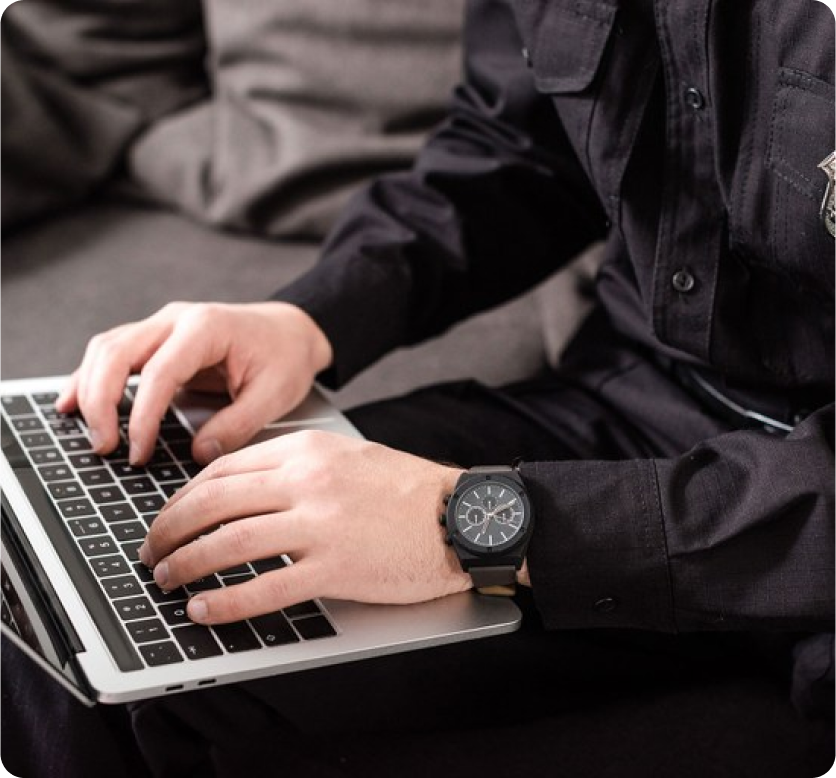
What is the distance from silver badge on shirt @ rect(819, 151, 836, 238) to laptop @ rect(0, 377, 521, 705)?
35 cm

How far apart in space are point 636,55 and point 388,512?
439mm

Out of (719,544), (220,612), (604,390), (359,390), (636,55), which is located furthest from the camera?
(359,390)

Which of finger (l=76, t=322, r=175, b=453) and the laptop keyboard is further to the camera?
finger (l=76, t=322, r=175, b=453)

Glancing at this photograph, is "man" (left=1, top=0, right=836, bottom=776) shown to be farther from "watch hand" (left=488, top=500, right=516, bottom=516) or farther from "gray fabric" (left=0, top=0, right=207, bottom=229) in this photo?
"gray fabric" (left=0, top=0, right=207, bottom=229)

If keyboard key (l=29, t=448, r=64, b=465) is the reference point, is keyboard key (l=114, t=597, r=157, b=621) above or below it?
above

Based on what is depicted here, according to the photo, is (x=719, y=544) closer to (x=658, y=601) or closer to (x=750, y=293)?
(x=658, y=601)

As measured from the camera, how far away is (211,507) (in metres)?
0.88

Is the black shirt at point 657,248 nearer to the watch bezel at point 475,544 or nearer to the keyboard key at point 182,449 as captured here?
the watch bezel at point 475,544

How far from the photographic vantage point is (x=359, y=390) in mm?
1400

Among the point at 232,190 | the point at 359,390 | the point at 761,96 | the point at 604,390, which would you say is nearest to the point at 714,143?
the point at 761,96

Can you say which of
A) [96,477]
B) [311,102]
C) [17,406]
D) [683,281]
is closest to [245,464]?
[96,477]

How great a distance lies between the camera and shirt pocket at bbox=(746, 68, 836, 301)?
3.17 ft

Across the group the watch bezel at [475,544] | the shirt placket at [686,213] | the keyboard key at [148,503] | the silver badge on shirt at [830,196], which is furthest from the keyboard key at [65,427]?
the silver badge on shirt at [830,196]

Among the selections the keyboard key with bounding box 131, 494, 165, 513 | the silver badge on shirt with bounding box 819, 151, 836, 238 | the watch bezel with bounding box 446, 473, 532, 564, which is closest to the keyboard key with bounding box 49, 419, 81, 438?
the keyboard key with bounding box 131, 494, 165, 513
